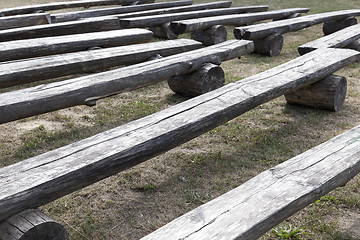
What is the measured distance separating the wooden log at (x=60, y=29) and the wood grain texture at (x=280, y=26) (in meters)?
2.09

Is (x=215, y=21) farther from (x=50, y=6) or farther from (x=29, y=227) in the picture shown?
(x=29, y=227)

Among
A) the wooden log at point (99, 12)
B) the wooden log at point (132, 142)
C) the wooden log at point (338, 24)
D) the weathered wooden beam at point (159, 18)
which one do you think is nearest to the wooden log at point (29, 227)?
the wooden log at point (132, 142)

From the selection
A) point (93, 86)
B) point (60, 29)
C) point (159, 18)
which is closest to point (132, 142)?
point (93, 86)

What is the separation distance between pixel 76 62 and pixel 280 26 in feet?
12.9

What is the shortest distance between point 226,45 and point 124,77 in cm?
183

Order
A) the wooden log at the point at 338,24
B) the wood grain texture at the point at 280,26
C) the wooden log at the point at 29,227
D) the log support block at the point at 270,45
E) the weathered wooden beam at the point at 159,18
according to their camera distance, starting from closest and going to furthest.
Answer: the wooden log at the point at 29,227 → the wood grain texture at the point at 280,26 → the log support block at the point at 270,45 → the weathered wooden beam at the point at 159,18 → the wooden log at the point at 338,24

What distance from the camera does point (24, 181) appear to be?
83.0 inches

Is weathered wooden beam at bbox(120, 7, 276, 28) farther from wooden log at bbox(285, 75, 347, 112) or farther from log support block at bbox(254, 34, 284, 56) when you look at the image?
wooden log at bbox(285, 75, 347, 112)

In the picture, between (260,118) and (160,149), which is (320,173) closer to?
(160,149)

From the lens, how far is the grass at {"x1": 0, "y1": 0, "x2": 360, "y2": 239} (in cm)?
268

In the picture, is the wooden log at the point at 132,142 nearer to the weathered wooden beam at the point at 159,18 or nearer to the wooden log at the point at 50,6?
the weathered wooden beam at the point at 159,18

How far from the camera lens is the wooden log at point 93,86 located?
325cm

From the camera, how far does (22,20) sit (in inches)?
273

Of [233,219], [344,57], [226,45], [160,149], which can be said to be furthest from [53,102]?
[344,57]
